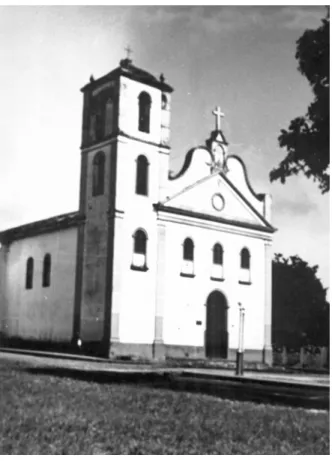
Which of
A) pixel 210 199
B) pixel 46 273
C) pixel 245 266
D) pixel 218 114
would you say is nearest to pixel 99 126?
pixel 218 114

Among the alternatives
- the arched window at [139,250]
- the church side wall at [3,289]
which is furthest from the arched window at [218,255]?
the church side wall at [3,289]

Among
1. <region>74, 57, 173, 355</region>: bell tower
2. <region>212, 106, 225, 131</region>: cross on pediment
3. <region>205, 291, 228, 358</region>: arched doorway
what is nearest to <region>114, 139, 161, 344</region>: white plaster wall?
<region>74, 57, 173, 355</region>: bell tower

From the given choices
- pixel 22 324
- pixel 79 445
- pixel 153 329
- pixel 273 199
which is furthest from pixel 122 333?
pixel 273 199

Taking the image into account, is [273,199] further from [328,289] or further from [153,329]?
[153,329]

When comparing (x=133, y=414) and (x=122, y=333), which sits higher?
(x=122, y=333)

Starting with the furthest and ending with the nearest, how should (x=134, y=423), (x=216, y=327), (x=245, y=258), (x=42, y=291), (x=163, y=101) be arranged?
(x=245, y=258) → (x=216, y=327) → (x=163, y=101) → (x=42, y=291) → (x=134, y=423)

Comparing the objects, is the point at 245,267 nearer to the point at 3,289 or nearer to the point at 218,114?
the point at 218,114
